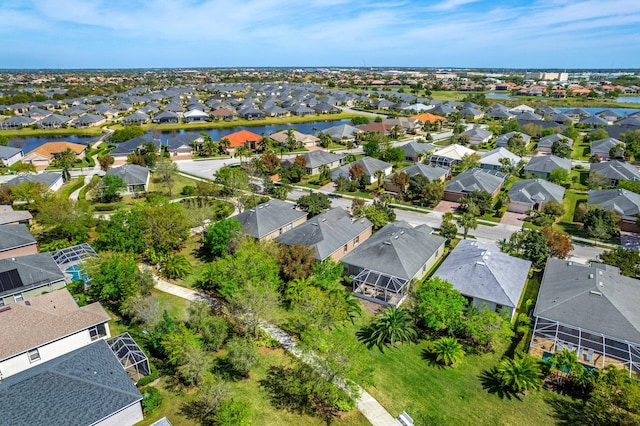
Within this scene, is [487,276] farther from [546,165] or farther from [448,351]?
[546,165]

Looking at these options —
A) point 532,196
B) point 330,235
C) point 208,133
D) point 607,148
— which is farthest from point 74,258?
point 607,148

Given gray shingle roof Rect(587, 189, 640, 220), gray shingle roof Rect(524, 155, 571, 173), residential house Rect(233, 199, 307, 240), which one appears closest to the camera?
residential house Rect(233, 199, 307, 240)

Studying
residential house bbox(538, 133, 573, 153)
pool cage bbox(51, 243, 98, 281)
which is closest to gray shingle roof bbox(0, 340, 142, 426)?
pool cage bbox(51, 243, 98, 281)

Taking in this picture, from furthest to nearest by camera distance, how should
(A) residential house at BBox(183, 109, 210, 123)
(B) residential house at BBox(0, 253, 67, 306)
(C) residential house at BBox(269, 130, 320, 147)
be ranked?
(A) residential house at BBox(183, 109, 210, 123), (C) residential house at BBox(269, 130, 320, 147), (B) residential house at BBox(0, 253, 67, 306)

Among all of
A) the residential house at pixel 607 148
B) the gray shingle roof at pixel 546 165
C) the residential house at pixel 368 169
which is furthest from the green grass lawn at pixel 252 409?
the residential house at pixel 607 148

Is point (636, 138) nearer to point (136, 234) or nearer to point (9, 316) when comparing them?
point (136, 234)

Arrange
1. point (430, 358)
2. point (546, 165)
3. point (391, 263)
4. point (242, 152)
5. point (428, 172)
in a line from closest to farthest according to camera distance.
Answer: point (430, 358)
point (391, 263)
point (428, 172)
point (546, 165)
point (242, 152)

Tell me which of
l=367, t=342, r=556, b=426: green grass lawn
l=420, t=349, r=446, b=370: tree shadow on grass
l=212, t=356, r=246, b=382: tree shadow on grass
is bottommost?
l=420, t=349, r=446, b=370: tree shadow on grass

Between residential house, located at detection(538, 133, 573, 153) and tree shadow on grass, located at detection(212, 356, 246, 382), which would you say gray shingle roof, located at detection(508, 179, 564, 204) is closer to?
residential house, located at detection(538, 133, 573, 153)
